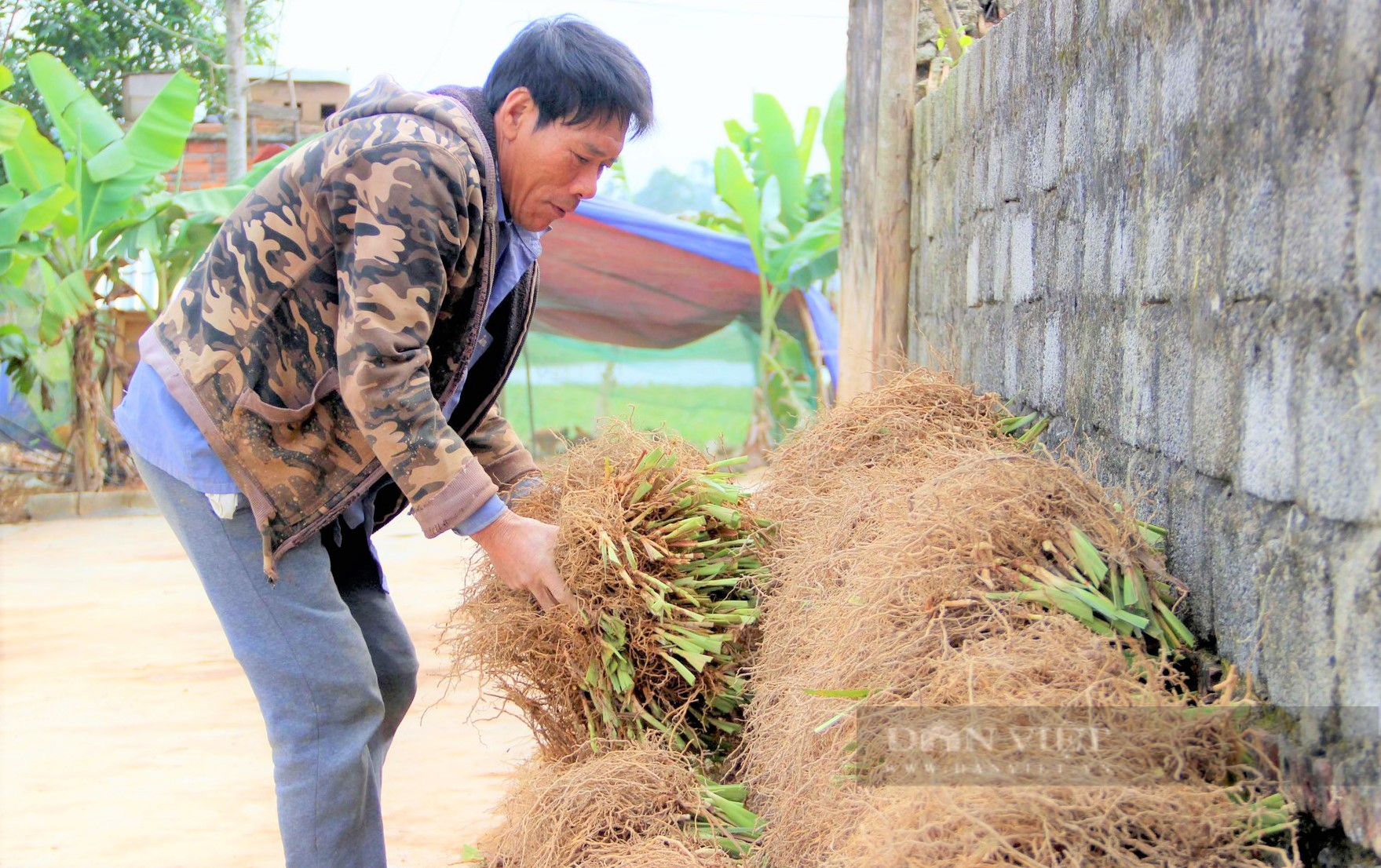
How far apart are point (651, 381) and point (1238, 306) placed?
9.17 m

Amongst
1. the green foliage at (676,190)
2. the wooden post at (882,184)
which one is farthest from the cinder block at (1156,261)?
the green foliage at (676,190)

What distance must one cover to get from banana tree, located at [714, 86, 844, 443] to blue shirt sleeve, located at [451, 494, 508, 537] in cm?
711

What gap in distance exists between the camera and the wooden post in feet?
14.2

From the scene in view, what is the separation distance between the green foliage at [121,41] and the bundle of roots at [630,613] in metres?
11.1

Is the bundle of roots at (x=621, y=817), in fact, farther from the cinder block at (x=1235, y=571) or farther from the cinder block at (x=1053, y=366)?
the cinder block at (x=1053, y=366)

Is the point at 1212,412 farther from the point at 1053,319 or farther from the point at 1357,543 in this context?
the point at 1053,319

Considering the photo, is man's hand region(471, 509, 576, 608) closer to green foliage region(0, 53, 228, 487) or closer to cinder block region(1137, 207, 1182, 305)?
cinder block region(1137, 207, 1182, 305)

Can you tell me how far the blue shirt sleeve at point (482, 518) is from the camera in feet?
6.32

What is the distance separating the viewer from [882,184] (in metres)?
4.34

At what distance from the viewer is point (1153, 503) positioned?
1.80m

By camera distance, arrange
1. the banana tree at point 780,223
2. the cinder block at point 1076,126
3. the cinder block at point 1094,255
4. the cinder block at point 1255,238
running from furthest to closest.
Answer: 1. the banana tree at point 780,223
2. the cinder block at point 1076,126
3. the cinder block at point 1094,255
4. the cinder block at point 1255,238

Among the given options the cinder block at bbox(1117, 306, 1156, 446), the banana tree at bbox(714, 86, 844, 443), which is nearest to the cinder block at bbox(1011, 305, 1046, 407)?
the cinder block at bbox(1117, 306, 1156, 446)

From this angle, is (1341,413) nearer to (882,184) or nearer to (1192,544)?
(1192,544)

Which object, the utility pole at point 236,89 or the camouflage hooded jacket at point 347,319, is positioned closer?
the camouflage hooded jacket at point 347,319
